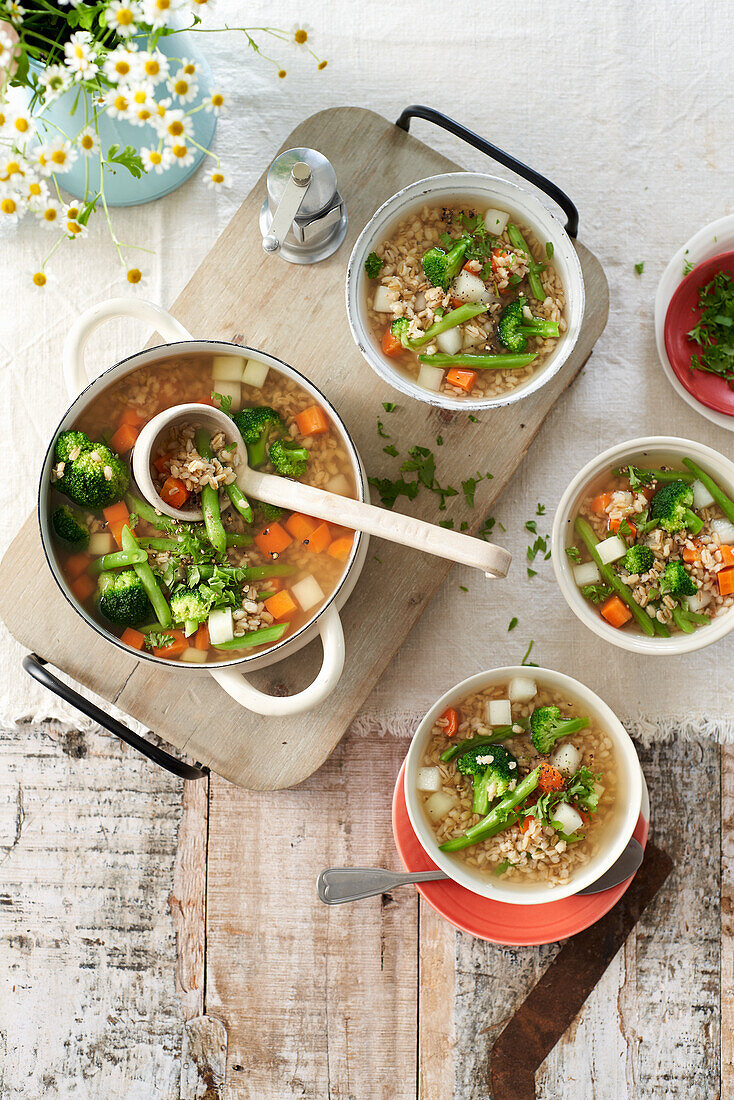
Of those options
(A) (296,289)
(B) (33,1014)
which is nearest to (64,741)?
(B) (33,1014)

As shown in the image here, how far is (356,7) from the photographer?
2006 mm

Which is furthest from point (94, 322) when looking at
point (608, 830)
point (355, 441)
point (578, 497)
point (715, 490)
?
point (608, 830)

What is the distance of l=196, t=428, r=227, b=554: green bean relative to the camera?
1.56 meters

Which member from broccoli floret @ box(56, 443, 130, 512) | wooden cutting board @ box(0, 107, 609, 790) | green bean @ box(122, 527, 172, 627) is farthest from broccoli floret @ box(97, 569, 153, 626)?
wooden cutting board @ box(0, 107, 609, 790)

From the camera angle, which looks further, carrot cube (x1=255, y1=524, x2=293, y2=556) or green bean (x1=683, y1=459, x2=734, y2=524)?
green bean (x1=683, y1=459, x2=734, y2=524)

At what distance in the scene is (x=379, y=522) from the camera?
1436mm

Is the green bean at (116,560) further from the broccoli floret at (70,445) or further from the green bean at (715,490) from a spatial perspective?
the green bean at (715,490)

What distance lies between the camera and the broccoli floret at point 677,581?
1.74 m

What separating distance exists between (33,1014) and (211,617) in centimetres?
128

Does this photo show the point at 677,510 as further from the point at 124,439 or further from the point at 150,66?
the point at 150,66

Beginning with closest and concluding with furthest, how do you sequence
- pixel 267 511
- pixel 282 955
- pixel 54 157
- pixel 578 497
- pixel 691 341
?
pixel 54 157
pixel 267 511
pixel 578 497
pixel 691 341
pixel 282 955

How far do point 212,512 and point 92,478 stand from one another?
22cm

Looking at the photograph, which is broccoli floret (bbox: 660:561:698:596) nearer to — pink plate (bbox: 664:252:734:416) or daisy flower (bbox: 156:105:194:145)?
pink plate (bbox: 664:252:734:416)

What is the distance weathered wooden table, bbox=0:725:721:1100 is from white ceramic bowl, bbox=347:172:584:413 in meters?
0.86
